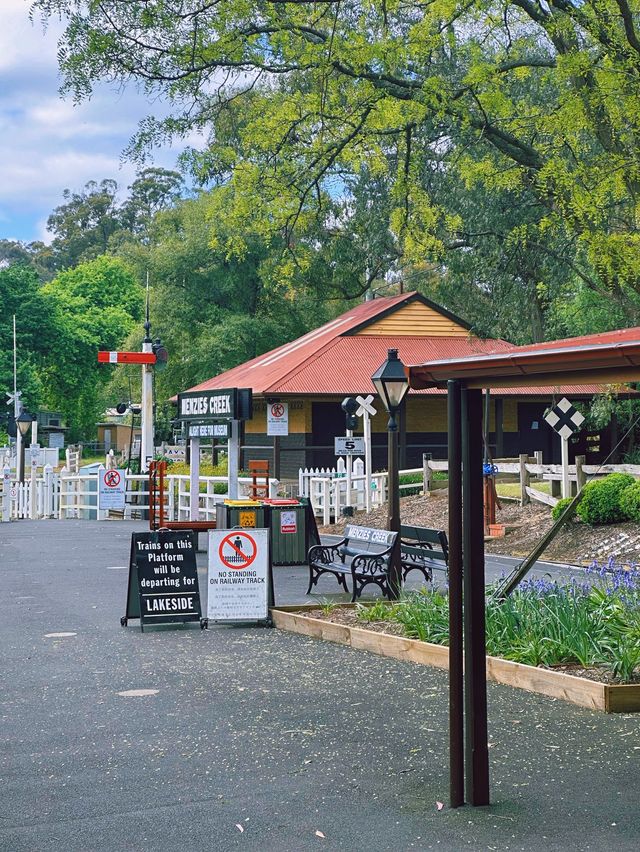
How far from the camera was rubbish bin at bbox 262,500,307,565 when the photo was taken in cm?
1758

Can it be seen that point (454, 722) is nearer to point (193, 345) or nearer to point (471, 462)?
point (471, 462)

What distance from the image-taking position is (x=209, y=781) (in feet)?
19.9

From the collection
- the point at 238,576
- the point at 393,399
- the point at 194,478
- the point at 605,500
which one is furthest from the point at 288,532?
the point at 238,576

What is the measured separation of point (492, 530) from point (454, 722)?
15.9 m

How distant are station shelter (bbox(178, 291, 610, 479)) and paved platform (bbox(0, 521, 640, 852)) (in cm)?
2233

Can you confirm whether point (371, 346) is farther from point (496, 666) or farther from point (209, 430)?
point (496, 666)

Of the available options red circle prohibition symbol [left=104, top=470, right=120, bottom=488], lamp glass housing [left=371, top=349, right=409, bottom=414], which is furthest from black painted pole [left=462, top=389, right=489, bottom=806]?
red circle prohibition symbol [left=104, top=470, right=120, bottom=488]

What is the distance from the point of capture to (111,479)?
28484 mm

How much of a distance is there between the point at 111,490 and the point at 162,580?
17476mm

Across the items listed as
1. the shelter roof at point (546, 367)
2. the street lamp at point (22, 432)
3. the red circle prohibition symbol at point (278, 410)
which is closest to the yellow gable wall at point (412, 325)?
the red circle prohibition symbol at point (278, 410)

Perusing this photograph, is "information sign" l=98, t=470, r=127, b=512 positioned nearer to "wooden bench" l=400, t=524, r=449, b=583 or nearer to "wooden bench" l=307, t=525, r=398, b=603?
Result: "wooden bench" l=307, t=525, r=398, b=603

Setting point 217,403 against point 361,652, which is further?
point 217,403

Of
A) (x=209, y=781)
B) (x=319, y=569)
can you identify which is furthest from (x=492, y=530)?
(x=209, y=781)

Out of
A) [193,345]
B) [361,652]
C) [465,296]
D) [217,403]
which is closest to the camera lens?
[361,652]
